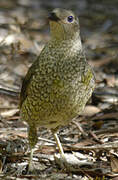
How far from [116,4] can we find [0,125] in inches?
263

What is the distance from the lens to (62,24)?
4.01 meters

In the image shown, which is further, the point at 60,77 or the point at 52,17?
the point at 60,77

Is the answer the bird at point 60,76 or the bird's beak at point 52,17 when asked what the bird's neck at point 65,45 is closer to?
the bird at point 60,76

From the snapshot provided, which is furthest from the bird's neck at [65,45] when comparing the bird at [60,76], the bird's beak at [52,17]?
the bird's beak at [52,17]

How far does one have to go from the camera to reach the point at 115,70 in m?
7.25

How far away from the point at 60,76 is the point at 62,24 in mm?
567

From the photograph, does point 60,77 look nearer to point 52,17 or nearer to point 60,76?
point 60,76

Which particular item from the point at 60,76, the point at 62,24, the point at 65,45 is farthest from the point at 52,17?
the point at 60,76

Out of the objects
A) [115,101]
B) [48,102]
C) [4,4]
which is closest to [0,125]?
[48,102]

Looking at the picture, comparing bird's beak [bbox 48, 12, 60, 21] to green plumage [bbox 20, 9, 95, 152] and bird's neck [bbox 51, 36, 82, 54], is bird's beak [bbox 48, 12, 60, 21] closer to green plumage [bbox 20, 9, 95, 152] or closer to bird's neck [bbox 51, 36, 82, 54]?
green plumage [bbox 20, 9, 95, 152]

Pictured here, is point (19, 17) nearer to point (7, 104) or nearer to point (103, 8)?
point (103, 8)

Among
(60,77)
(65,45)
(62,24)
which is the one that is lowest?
(60,77)

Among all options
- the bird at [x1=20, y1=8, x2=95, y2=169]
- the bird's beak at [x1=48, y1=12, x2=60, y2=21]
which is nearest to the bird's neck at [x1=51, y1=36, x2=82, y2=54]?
the bird at [x1=20, y1=8, x2=95, y2=169]

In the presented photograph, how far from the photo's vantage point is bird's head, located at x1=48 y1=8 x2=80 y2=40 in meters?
3.97
